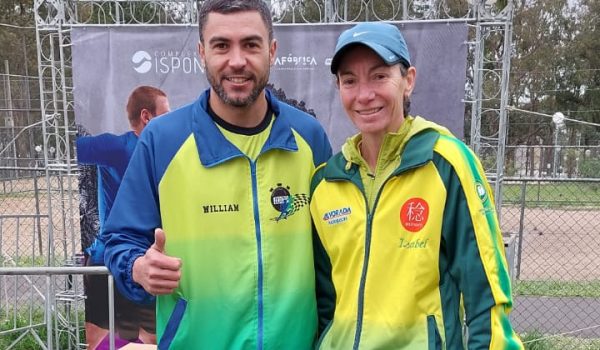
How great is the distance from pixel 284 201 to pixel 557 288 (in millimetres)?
6949

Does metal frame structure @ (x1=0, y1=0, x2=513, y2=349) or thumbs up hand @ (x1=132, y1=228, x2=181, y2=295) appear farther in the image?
metal frame structure @ (x1=0, y1=0, x2=513, y2=349)

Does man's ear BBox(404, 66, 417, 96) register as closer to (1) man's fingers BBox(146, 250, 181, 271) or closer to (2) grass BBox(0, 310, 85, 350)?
(1) man's fingers BBox(146, 250, 181, 271)

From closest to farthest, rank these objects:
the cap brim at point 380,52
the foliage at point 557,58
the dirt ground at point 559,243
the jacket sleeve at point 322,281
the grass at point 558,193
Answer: the cap brim at point 380,52, the jacket sleeve at point 322,281, the dirt ground at point 559,243, the grass at point 558,193, the foliage at point 557,58

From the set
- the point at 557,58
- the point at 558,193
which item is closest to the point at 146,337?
the point at 558,193

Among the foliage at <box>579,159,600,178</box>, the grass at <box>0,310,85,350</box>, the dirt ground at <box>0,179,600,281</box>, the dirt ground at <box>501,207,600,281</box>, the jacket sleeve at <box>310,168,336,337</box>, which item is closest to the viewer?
the jacket sleeve at <box>310,168,336,337</box>

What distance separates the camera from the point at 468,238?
160 cm

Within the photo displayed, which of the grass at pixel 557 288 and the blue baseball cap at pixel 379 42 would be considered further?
the grass at pixel 557 288

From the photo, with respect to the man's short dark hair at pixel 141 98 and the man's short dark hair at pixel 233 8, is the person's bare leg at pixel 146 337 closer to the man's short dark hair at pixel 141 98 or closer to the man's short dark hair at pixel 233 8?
the man's short dark hair at pixel 141 98

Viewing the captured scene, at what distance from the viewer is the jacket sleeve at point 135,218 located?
184 cm

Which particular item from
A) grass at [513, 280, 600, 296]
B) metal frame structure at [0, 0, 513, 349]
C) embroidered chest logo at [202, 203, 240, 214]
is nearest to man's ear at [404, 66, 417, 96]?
embroidered chest logo at [202, 203, 240, 214]

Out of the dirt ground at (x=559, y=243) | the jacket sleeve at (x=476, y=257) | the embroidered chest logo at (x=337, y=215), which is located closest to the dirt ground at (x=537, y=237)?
the dirt ground at (x=559, y=243)

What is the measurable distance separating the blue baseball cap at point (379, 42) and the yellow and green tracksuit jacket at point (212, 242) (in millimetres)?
524

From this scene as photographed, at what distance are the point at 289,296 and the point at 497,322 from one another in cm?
68

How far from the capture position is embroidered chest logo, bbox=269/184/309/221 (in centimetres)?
194
